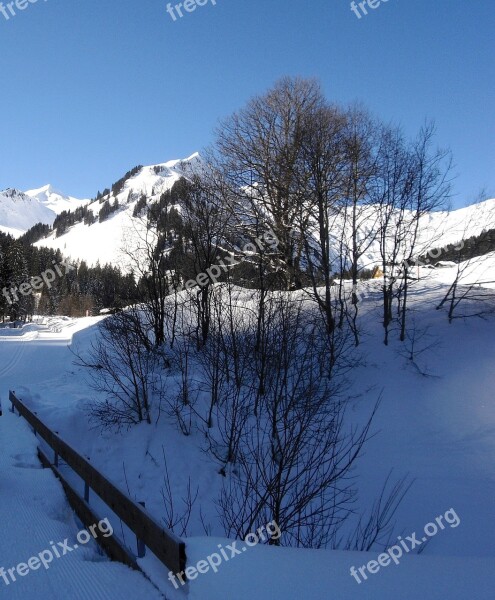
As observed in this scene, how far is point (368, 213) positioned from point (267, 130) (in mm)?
6397

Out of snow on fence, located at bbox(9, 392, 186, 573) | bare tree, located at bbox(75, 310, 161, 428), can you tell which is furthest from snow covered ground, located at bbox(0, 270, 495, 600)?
bare tree, located at bbox(75, 310, 161, 428)

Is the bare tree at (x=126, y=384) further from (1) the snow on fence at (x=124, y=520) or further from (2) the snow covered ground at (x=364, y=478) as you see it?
(1) the snow on fence at (x=124, y=520)

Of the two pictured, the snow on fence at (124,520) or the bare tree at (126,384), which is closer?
the snow on fence at (124,520)

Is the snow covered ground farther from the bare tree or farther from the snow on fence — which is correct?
the bare tree

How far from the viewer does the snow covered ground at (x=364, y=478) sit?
121 inches

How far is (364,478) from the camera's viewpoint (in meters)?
9.94

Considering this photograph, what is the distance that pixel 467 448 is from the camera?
10.1 m

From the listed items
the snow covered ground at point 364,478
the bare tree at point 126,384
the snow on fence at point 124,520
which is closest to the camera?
the snow covered ground at point 364,478

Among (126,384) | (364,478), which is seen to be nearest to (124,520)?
(364,478)

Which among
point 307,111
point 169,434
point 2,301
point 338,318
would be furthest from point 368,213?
→ point 2,301

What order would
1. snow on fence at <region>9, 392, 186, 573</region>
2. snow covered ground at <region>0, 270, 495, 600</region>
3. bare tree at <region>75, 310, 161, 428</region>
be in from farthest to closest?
bare tree at <region>75, 310, 161, 428</region>, snow on fence at <region>9, 392, 186, 573</region>, snow covered ground at <region>0, 270, 495, 600</region>

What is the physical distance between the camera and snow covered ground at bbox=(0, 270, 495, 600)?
308 cm

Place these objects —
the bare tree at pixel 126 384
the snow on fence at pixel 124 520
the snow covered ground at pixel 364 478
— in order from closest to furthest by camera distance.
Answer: the snow covered ground at pixel 364 478, the snow on fence at pixel 124 520, the bare tree at pixel 126 384

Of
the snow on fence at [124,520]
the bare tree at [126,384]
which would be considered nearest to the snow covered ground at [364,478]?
the snow on fence at [124,520]
